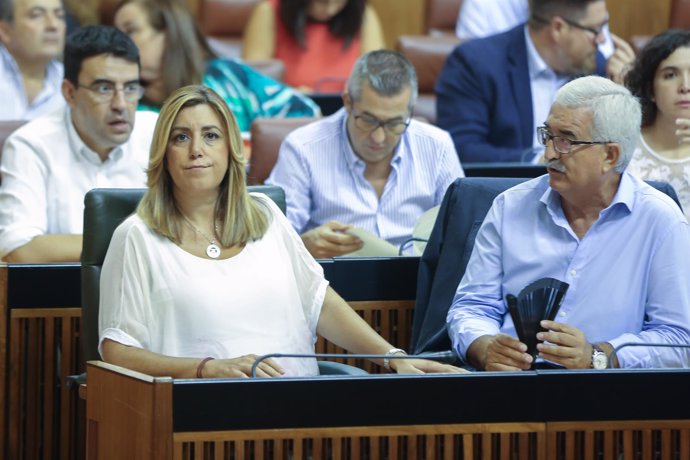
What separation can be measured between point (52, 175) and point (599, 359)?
1671mm

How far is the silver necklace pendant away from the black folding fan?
1.94 ft

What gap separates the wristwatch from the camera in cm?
243

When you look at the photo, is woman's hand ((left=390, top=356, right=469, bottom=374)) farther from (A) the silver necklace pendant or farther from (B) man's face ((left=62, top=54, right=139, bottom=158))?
(B) man's face ((left=62, top=54, right=139, bottom=158))

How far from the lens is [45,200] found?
3488 mm

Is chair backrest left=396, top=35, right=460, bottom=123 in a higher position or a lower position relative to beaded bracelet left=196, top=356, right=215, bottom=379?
higher

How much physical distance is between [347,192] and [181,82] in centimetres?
99

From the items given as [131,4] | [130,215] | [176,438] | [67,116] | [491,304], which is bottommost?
[176,438]

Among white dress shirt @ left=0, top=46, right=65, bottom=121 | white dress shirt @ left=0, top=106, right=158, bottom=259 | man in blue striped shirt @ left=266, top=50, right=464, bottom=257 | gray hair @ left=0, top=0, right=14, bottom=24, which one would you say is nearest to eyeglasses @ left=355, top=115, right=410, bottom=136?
man in blue striped shirt @ left=266, top=50, right=464, bottom=257

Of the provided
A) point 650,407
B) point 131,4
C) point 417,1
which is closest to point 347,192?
point 131,4

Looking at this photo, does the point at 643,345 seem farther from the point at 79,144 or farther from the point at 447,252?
the point at 79,144

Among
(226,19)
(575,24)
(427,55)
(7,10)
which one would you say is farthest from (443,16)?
(7,10)

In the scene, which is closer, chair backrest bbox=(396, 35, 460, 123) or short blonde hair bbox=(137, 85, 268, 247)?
short blonde hair bbox=(137, 85, 268, 247)

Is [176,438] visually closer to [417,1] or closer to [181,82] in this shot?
[181,82]

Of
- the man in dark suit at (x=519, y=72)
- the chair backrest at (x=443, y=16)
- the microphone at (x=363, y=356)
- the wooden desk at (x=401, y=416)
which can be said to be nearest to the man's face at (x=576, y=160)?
the microphone at (x=363, y=356)
